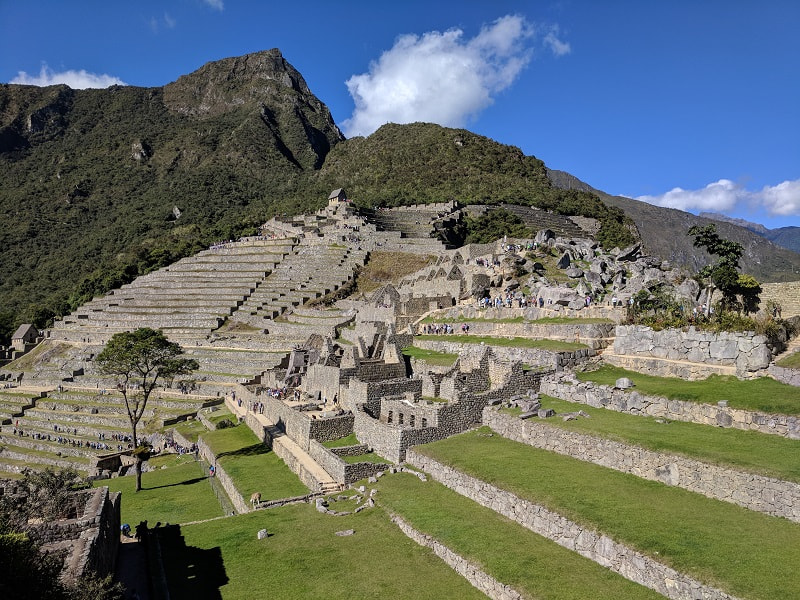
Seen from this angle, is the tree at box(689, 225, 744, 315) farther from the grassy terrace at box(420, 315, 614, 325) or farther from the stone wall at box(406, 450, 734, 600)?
the stone wall at box(406, 450, 734, 600)

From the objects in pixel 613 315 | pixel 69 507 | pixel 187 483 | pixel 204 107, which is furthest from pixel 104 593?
pixel 204 107

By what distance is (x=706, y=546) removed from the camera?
324 inches

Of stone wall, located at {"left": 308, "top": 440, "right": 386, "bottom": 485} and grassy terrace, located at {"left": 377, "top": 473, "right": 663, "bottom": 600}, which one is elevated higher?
grassy terrace, located at {"left": 377, "top": 473, "right": 663, "bottom": 600}

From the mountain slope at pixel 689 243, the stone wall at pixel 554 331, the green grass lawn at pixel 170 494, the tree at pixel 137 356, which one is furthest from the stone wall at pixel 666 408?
the mountain slope at pixel 689 243

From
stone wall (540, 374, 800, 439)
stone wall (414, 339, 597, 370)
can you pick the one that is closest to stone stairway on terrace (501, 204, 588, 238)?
stone wall (414, 339, 597, 370)

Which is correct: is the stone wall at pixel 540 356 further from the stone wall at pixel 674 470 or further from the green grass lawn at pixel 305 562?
the green grass lawn at pixel 305 562

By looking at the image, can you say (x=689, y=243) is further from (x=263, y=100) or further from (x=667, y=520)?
(x=263, y=100)

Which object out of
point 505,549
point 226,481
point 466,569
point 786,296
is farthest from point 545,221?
point 466,569

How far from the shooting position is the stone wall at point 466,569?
8781mm

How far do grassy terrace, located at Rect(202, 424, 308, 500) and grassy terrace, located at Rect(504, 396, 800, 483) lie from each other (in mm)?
8012

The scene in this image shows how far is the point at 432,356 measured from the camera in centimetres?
2344

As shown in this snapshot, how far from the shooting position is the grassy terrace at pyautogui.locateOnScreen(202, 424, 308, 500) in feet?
53.9

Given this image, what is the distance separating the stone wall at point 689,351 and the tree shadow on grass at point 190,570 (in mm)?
12775

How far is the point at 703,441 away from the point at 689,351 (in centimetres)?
555
